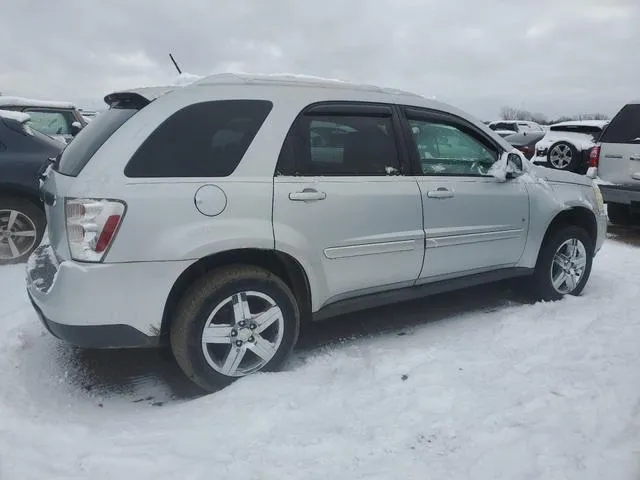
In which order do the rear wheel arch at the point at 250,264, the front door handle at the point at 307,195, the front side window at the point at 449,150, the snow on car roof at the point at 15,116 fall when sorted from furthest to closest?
the snow on car roof at the point at 15,116 → the front side window at the point at 449,150 → the front door handle at the point at 307,195 → the rear wheel arch at the point at 250,264

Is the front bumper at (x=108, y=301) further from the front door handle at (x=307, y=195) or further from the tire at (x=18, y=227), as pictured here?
the tire at (x=18, y=227)

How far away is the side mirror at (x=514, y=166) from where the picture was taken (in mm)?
4141

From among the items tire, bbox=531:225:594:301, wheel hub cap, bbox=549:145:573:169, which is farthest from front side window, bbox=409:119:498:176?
wheel hub cap, bbox=549:145:573:169

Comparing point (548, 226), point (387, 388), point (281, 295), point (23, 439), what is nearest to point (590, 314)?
point (548, 226)

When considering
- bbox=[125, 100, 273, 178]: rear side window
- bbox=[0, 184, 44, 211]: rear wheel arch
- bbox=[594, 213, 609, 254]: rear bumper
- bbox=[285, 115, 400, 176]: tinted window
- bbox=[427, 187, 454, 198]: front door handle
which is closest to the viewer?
bbox=[125, 100, 273, 178]: rear side window

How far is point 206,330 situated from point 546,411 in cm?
181

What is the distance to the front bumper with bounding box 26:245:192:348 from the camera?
273 cm

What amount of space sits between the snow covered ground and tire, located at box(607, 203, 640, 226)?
18.2 feet

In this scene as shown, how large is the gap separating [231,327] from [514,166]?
2.51 meters

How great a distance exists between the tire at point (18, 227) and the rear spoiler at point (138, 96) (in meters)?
2.77

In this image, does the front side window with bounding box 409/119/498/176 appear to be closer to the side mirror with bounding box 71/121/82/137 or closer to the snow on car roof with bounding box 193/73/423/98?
the snow on car roof with bounding box 193/73/423/98

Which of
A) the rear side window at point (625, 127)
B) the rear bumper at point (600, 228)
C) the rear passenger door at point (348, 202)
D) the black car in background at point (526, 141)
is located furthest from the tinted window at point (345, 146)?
the black car in background at point (526, 141)

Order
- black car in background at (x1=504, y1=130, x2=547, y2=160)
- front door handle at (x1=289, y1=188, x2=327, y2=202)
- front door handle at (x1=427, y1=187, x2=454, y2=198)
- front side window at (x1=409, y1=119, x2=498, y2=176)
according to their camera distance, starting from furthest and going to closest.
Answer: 1. black car in background at (x1=504, y1=130, x2=547, y2=160)
2. front side window at (x1=409, y1=119, x2=498, y2=176)
3. front door handle at (x1=427, y1=187, x2=454, y2=198)
4. front door handle at (x1=289, y1=188, x2=327, y2=202)

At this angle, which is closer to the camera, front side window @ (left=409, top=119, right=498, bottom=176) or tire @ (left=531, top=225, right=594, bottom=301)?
front side window @ (left=409, top=119, right=498, bottom=176)
